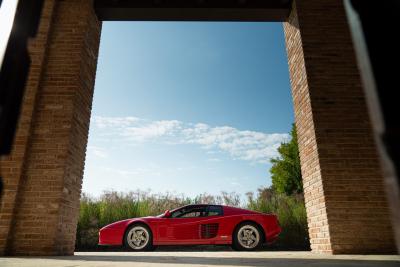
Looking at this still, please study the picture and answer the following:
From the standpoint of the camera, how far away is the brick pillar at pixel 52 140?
4500mm

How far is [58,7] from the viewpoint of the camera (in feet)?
19.2

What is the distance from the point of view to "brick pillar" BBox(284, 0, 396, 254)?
4586 mm

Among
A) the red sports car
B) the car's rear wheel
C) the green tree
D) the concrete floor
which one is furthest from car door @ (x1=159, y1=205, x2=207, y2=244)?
the green tree

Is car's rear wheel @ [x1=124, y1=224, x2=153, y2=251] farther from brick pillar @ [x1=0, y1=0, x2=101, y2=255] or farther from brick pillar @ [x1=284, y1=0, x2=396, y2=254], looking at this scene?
brick pillar @ [x1=284, y1=0, x2=396, y2=254]

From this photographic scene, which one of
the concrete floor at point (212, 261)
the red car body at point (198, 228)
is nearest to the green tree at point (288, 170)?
the red car body at point (198, 228)

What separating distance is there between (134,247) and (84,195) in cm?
567

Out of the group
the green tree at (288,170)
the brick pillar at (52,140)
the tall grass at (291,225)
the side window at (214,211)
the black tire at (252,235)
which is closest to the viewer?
the brick pillar at (52,140)

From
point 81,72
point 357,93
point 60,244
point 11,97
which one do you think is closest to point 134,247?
point 60,244

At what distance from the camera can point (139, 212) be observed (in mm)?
10953

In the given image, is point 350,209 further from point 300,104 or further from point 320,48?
point 320,48

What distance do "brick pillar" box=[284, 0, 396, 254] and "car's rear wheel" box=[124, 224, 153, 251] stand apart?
399cm

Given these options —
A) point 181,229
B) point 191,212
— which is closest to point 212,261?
point 181,229

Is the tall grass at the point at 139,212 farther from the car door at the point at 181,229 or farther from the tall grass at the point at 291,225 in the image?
the car door at the point at 181,229

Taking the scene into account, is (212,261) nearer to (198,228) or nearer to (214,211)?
(198,228)
